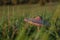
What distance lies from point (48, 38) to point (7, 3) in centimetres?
552

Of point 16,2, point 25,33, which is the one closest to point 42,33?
point 25,33

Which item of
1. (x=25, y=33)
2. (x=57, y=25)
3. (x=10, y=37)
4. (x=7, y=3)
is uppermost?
(x=57, y=25)

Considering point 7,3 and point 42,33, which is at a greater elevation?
point 42,33

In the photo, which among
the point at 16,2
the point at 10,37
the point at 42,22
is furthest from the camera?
the point at 16,2

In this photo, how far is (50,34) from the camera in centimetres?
168

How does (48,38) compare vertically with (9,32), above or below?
above

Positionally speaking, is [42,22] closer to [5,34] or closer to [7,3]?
[5,34]

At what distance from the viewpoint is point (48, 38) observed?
166cm

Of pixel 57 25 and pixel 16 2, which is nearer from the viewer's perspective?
pixel 57 25

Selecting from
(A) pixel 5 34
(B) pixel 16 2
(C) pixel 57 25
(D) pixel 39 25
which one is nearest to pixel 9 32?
(A) pixel 5 34

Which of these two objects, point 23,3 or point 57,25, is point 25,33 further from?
point 23,3

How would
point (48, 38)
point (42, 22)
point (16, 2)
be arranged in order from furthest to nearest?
point (16, 2) < point (42, 22) < point (48, 38)

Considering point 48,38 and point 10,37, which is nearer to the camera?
point 48,38

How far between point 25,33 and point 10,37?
0.23 m
